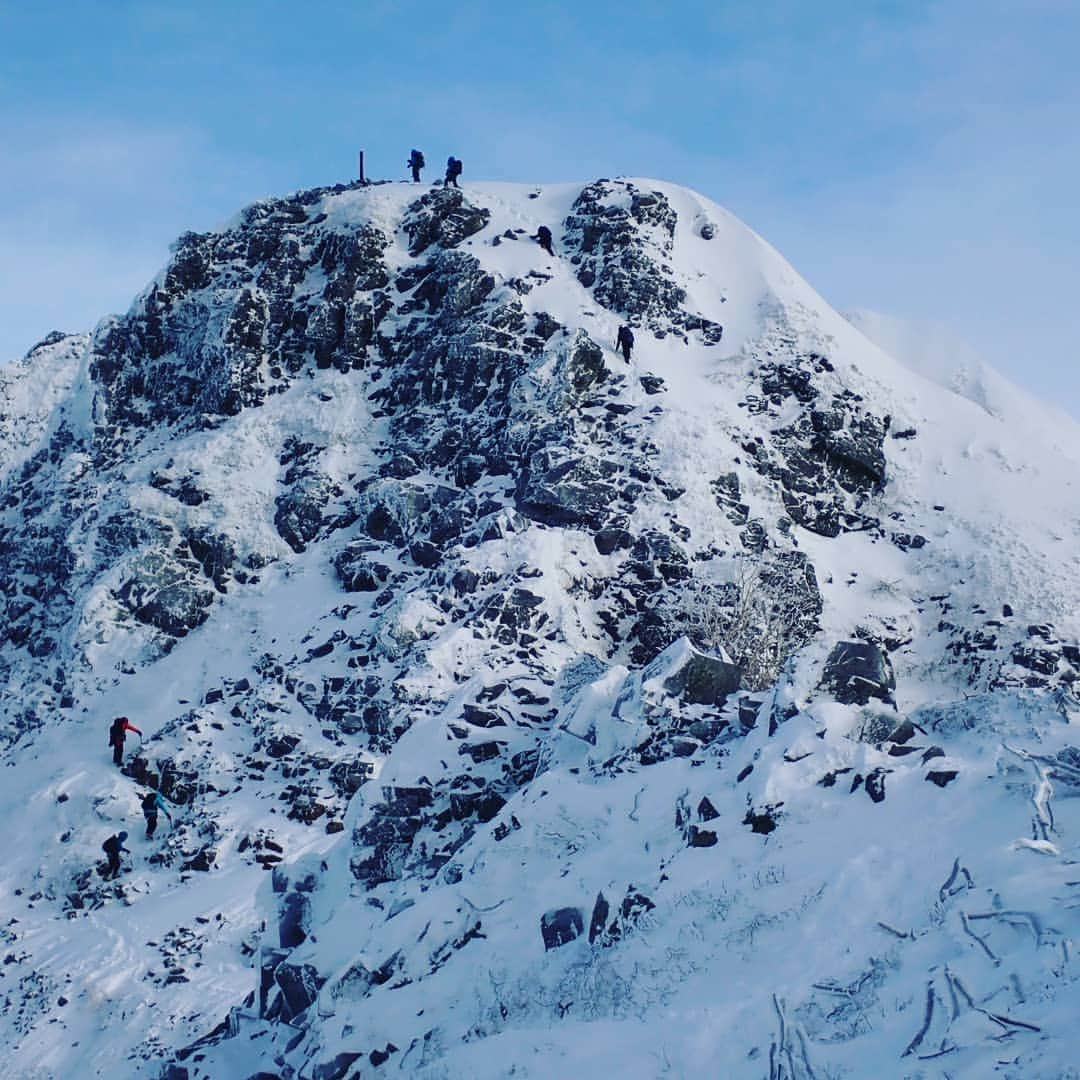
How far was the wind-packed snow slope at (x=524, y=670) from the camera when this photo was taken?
41.0 ft

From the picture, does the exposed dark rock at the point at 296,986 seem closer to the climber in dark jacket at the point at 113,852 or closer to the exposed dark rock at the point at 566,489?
the climber in dark jacket at the point at 113,852

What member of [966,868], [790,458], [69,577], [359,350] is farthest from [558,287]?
[966,868]

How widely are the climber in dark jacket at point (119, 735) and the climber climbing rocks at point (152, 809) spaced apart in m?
2.60

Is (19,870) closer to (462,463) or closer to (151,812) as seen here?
(151,812)

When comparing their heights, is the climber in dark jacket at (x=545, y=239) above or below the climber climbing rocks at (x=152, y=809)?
above

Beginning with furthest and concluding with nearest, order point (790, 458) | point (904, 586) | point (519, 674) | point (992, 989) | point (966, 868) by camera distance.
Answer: point (790, 458) → point (904, 586) → point (519, 674) → point (966, 868) → point (992, 989)

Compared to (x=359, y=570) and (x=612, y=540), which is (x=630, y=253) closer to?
(x=612, y=540)

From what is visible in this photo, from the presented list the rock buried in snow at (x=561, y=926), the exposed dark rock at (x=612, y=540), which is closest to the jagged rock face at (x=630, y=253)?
the exposed dark rock at (x=612, y=540)

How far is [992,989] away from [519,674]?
17.8 metres

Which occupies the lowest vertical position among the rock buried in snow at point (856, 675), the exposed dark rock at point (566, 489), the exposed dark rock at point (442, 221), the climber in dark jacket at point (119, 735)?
the climber in dark jacket at point (119, 735)

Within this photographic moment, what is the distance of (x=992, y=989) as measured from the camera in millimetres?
9883

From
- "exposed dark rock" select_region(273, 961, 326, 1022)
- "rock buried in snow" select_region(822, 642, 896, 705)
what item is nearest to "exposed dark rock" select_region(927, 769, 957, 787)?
"rock buried in snow" select_region(822, 642, 896, 705)

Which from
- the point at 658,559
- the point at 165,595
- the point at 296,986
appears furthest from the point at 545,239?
the point at 296,986

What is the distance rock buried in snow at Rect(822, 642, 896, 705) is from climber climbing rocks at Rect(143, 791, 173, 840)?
20.1 m
